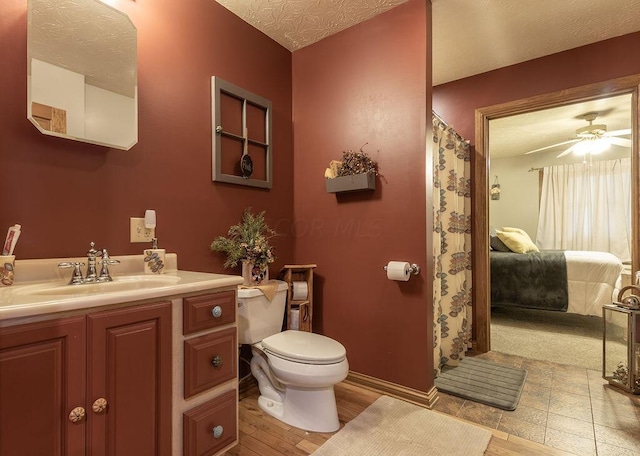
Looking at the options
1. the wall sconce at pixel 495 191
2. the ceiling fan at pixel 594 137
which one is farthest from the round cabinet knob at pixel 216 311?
the wall sconce at pixel 495 191

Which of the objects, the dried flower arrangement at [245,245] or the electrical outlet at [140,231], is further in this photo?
the dried flower arrangement at [245,245]

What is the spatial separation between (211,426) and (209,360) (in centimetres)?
26

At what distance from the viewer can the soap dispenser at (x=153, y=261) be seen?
4.98 feet

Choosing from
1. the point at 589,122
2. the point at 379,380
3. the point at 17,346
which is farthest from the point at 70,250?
the point at 589,122

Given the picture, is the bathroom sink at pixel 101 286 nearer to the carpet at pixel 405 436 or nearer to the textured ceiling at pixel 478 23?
the carpet at pixel 405 436

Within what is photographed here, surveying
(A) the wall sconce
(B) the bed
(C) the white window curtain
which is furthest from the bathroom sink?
(C) the white window curtain

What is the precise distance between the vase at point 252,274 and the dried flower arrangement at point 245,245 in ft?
0.06

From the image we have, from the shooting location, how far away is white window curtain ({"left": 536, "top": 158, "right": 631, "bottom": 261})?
16.0ft

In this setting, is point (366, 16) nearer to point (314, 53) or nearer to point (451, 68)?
point (314, 53)

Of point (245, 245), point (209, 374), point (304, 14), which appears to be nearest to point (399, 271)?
point (245, 245)

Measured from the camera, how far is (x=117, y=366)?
0.97 meters

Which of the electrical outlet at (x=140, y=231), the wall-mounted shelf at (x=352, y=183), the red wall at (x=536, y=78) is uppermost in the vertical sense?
the red wall at (x=536, y=78)

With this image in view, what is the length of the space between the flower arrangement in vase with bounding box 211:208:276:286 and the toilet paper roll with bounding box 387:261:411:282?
735mm

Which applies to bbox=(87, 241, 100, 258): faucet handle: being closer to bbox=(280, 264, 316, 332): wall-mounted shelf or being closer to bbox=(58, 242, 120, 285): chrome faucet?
bbox=(58, 242, 120, 285): chrome faucet
